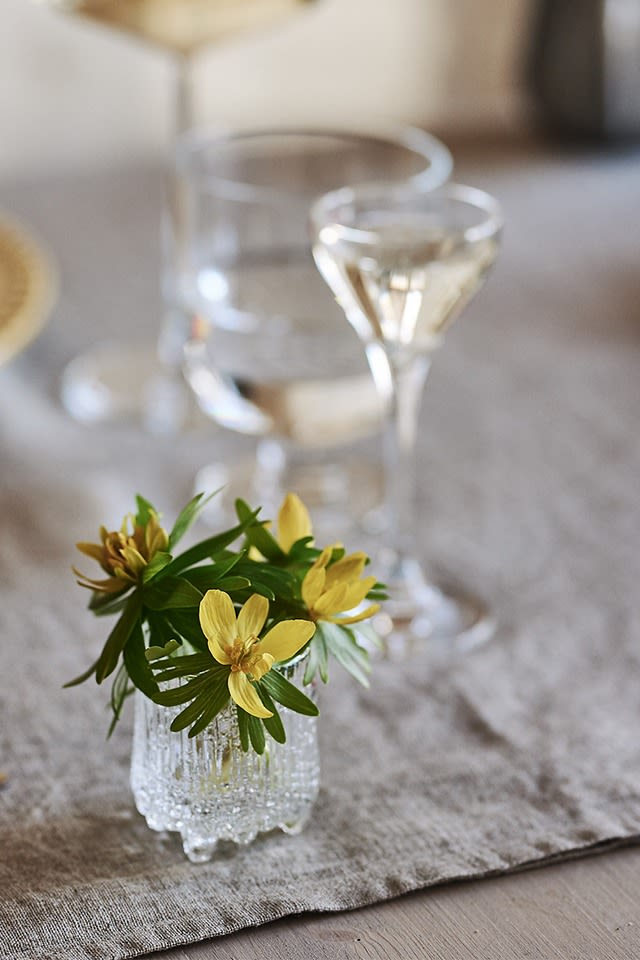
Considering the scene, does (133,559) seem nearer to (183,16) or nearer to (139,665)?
(139,665)

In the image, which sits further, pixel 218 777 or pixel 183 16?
pixel 183 16

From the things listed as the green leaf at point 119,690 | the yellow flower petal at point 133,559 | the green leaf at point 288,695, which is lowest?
the green leaf at point 119,690

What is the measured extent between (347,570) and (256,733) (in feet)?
0.21

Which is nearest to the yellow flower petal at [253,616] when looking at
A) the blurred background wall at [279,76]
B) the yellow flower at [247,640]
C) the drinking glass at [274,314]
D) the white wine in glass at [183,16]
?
the yellow flower at [247,640]

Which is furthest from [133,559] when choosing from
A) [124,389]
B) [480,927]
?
[124,389]

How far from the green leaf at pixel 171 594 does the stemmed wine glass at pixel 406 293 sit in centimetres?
18

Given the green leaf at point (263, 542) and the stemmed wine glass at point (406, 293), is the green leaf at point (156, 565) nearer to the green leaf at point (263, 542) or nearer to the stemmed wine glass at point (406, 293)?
the green leaf at point (263, 542)

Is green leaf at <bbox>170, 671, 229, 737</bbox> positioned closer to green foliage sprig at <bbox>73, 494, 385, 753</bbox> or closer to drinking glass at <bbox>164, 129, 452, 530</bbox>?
green foliage sprig at <bbox>73, 494, 385, 753</bbox>

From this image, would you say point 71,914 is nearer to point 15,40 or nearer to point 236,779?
point 236,779

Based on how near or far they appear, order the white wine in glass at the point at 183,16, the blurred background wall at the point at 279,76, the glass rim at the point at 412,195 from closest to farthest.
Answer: the glass rim at the point at 412,195
the white wine in glass at the point at 183,16
the blurred background wall at the point at 279,76

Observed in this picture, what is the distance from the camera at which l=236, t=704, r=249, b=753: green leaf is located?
1.37 ft

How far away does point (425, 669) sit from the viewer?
587mm

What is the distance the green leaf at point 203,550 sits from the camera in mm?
445

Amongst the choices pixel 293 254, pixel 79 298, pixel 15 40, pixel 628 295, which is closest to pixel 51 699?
pixel 293 254
